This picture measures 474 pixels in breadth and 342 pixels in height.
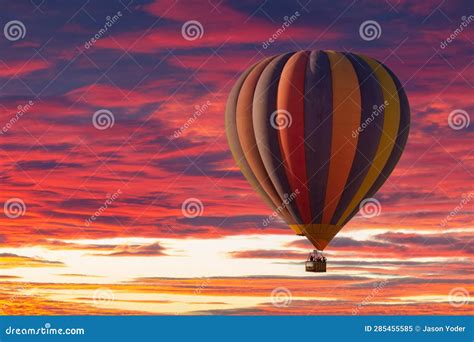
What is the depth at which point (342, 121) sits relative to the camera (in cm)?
8656

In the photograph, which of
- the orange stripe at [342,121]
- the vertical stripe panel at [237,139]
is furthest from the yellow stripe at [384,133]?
the vertical stripe panel at [237,139]

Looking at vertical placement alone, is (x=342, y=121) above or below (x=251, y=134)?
below

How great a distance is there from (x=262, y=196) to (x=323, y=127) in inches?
222

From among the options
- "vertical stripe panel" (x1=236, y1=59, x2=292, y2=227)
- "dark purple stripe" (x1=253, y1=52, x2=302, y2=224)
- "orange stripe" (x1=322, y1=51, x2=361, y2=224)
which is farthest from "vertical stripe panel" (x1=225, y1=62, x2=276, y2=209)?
"orange stripe" (x1=322, y1=51, x2=361, y2=224)

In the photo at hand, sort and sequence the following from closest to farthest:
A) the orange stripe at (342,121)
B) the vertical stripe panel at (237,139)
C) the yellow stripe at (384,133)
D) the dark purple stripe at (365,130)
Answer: the orange stripe at (342,121), the dark purple stripe at (365,130), the yellow stripe at (384,133), the vertical stripe panel at (237,139)

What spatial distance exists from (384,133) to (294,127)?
5006 millimetres

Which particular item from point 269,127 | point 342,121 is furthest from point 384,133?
point 269,127

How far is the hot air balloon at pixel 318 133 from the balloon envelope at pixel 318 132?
0.05 metres

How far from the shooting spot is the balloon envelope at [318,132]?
284 feet

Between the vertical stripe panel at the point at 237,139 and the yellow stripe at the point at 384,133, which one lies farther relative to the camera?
the vertical stripe panel at the point at 237,139

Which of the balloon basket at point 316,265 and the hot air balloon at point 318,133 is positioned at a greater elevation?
the hot air balloon at point 318,133

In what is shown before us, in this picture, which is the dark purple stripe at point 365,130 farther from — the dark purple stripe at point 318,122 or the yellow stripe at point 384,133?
the dark purple stripe at point 318,122

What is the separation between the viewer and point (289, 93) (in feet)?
285

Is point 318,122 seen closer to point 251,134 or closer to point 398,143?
point 251,134
